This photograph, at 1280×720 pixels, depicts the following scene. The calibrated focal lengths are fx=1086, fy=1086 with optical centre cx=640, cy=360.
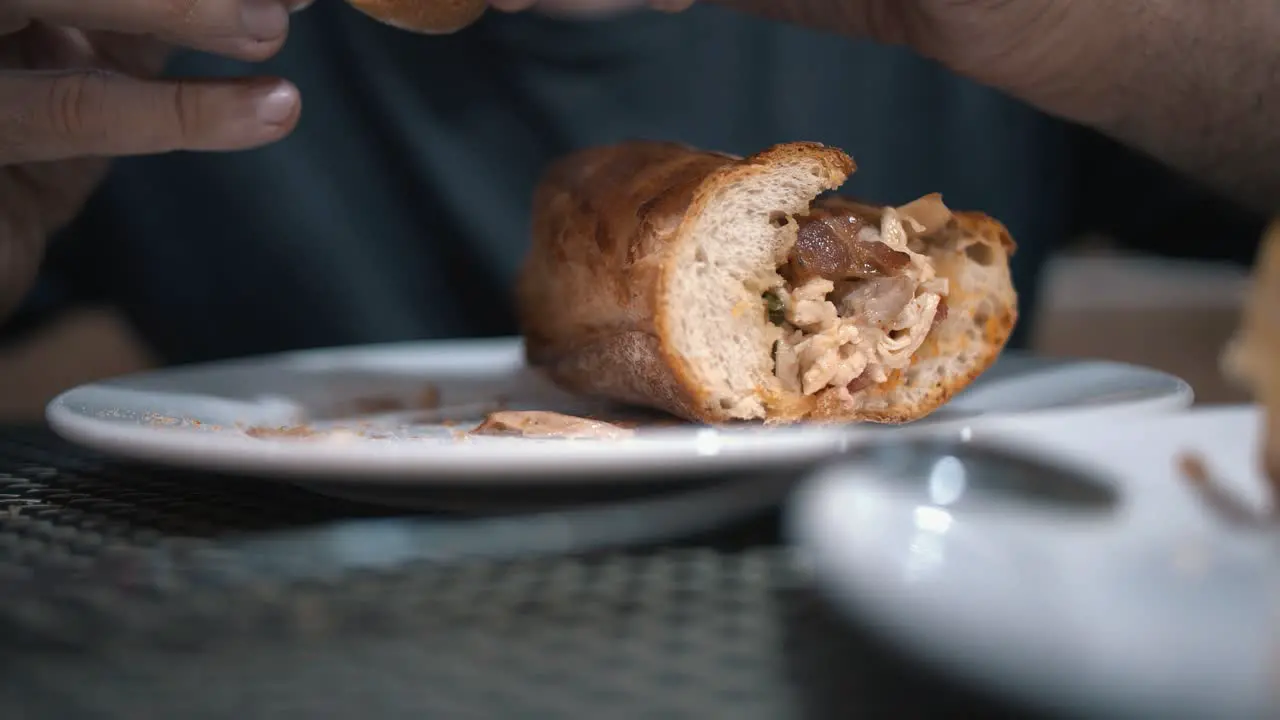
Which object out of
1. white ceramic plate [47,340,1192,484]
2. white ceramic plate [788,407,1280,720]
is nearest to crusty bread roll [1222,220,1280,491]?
white ceramic plate [788,407,1280,720]

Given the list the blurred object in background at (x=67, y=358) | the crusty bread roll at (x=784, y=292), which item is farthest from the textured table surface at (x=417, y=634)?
the blurred object in background at (x=67, y=358)

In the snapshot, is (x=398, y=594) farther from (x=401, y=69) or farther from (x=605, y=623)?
(x=401, y=69)

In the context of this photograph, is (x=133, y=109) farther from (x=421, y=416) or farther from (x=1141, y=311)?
(x=1141, y=311)

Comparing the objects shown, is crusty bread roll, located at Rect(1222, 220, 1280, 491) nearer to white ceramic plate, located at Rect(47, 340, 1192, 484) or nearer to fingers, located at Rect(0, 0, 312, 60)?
white ceramic plate, located at Rect(47, 340, 1192, 484)

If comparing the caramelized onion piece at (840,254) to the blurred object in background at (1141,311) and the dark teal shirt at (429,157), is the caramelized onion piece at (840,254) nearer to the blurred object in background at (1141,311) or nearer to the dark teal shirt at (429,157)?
the dark teal shirt at (429,157)

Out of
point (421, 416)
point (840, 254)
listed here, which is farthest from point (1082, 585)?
point (421, 416)

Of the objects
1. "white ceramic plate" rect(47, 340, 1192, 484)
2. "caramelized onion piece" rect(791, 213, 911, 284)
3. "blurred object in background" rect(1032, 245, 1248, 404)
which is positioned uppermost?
"caramelized onion piece" rect(791, 213, 911, 284)
